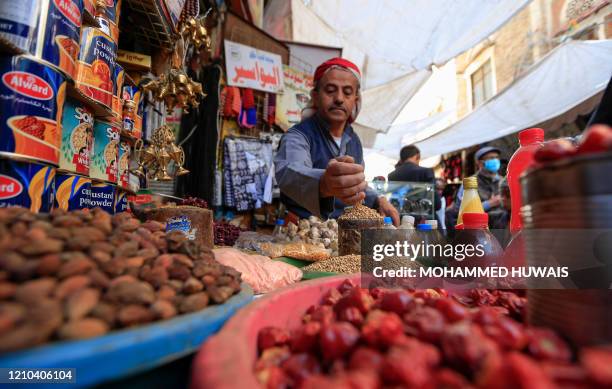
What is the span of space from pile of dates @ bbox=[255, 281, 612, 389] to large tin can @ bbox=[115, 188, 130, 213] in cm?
127

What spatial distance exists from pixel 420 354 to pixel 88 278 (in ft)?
1.65

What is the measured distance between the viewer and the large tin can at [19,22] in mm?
798

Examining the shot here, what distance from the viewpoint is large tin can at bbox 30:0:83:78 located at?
86 cm

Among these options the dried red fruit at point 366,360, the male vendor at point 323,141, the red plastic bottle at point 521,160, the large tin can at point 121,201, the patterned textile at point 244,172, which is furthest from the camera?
the patterned textile at point 244,172

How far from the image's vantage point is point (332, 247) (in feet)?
7.31

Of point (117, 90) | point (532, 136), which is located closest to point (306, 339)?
point (532, 136)

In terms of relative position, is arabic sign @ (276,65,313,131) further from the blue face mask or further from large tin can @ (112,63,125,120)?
large tin can @ (112,63,125,120)

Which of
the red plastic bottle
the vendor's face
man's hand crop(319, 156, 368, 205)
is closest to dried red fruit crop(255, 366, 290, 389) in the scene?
the red plastic bottle

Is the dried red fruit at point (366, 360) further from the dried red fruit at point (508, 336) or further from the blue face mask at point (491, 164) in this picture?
the blue face mask at point (491, 164)

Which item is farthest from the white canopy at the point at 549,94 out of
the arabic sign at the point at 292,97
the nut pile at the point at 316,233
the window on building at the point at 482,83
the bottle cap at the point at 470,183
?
the bottle cap at the point at 470,183

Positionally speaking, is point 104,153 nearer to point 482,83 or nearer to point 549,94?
point 549,94

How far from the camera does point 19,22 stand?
815 millimetres

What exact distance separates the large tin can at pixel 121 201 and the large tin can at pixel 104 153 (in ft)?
0.60

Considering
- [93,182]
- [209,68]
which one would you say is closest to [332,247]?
[93,182]
